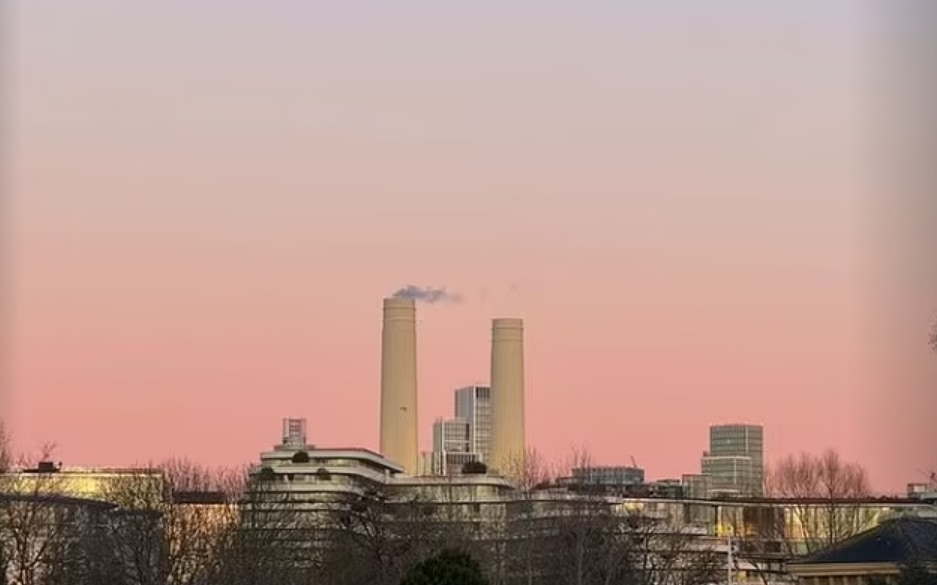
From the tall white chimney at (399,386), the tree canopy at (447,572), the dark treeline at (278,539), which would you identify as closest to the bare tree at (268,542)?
the dark treeline at (278,539)

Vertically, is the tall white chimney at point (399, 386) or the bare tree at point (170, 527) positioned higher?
the tall white chimney at point (399, 386)

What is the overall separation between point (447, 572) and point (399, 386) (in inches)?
5260

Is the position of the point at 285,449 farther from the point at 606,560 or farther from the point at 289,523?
the point at 606,560

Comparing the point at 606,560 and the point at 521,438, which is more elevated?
the point at 521,438

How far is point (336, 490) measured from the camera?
441ft

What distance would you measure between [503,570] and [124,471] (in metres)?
25.8

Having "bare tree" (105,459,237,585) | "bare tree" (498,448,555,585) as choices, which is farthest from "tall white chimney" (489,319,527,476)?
"bare tree" (105,459,237,585)

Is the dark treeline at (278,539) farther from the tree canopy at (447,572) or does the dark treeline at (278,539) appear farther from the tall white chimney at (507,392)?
the tall white chimney at (507,392)

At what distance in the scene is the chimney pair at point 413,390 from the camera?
170875 mm

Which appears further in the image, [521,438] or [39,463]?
[521,438]

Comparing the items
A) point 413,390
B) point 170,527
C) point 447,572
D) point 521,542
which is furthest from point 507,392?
point 447,572

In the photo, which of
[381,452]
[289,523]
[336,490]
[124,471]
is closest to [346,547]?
[289,523]

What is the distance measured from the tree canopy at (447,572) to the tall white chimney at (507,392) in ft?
434

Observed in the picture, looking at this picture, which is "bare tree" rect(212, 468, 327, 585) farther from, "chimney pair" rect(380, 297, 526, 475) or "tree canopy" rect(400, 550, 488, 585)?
"chimney pair" rect(380, 297, 526, 475)
